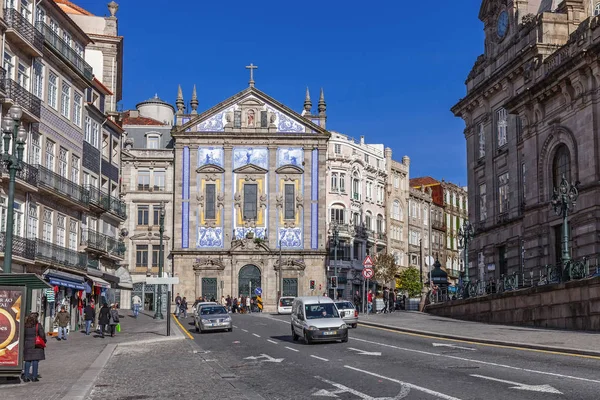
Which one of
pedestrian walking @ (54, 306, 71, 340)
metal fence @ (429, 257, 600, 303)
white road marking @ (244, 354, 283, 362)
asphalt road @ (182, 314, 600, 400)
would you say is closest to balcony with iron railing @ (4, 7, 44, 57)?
pedestrian walking @ (54, 306, 71, 340)

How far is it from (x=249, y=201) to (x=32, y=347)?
6237 centimetres

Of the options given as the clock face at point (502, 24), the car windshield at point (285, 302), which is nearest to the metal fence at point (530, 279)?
the car windshield at point (285, 302)

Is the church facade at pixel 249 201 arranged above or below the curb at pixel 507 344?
above

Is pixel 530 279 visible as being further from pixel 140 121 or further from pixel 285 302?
Answer: pixel 140 121

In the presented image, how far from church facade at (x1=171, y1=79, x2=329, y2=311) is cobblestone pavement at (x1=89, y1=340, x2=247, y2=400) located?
166ft

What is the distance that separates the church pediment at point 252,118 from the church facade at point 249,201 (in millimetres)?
93

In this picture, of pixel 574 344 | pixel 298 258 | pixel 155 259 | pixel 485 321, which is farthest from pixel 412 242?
pixel 574 344

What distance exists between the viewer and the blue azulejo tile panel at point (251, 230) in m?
80.6

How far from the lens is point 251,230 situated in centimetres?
8075

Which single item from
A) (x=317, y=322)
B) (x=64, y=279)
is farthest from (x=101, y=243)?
(x=317, y=322)

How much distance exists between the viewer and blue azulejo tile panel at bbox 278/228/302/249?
8075cm

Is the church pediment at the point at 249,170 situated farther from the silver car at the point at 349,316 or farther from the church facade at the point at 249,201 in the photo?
the silver car at the point at 349,316

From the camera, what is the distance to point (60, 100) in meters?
42.3

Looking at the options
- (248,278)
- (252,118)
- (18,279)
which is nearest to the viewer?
(18,279)
